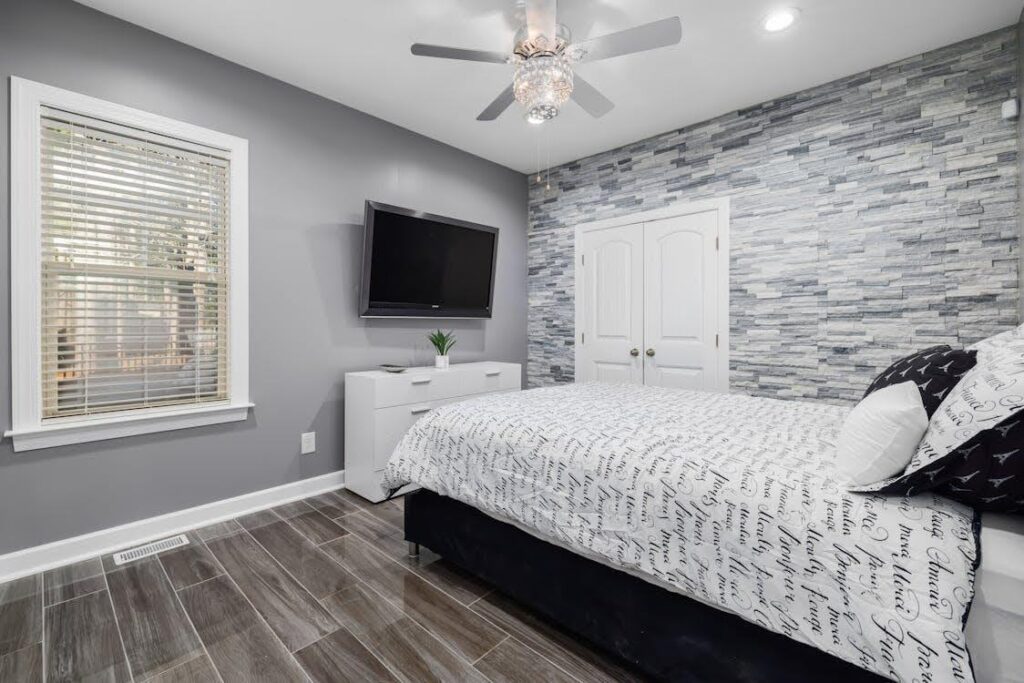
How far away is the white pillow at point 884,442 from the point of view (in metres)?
1.09

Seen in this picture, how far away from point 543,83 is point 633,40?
403 mm

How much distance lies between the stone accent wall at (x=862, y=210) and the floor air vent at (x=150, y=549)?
3532 millimetres

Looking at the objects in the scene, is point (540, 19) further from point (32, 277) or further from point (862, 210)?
point (32, 277)

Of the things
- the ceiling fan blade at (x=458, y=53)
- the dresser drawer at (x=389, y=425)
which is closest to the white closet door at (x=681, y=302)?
the dresser drawer at (x=389, y=425)

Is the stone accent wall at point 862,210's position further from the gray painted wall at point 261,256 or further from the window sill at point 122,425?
the window sill at point 122,425

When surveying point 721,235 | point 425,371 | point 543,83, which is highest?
point 543,83

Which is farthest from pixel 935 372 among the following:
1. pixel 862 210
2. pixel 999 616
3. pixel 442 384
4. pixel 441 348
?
pixel 441 348

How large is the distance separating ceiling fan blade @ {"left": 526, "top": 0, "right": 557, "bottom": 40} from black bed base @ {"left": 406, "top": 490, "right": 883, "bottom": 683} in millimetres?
2079

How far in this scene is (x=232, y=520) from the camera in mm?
2590

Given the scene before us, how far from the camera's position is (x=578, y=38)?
2.38 metres

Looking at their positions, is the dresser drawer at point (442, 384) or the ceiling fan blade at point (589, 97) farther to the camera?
the dresser drawer at point (442, 384)

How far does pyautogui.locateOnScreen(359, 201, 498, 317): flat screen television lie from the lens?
3217 millimetres

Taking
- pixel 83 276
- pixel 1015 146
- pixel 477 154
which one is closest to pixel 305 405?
pixel 83 276

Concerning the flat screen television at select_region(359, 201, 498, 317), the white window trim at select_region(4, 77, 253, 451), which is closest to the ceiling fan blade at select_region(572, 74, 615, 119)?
the flat screen television at select_region(359, 201, 498, 317)
